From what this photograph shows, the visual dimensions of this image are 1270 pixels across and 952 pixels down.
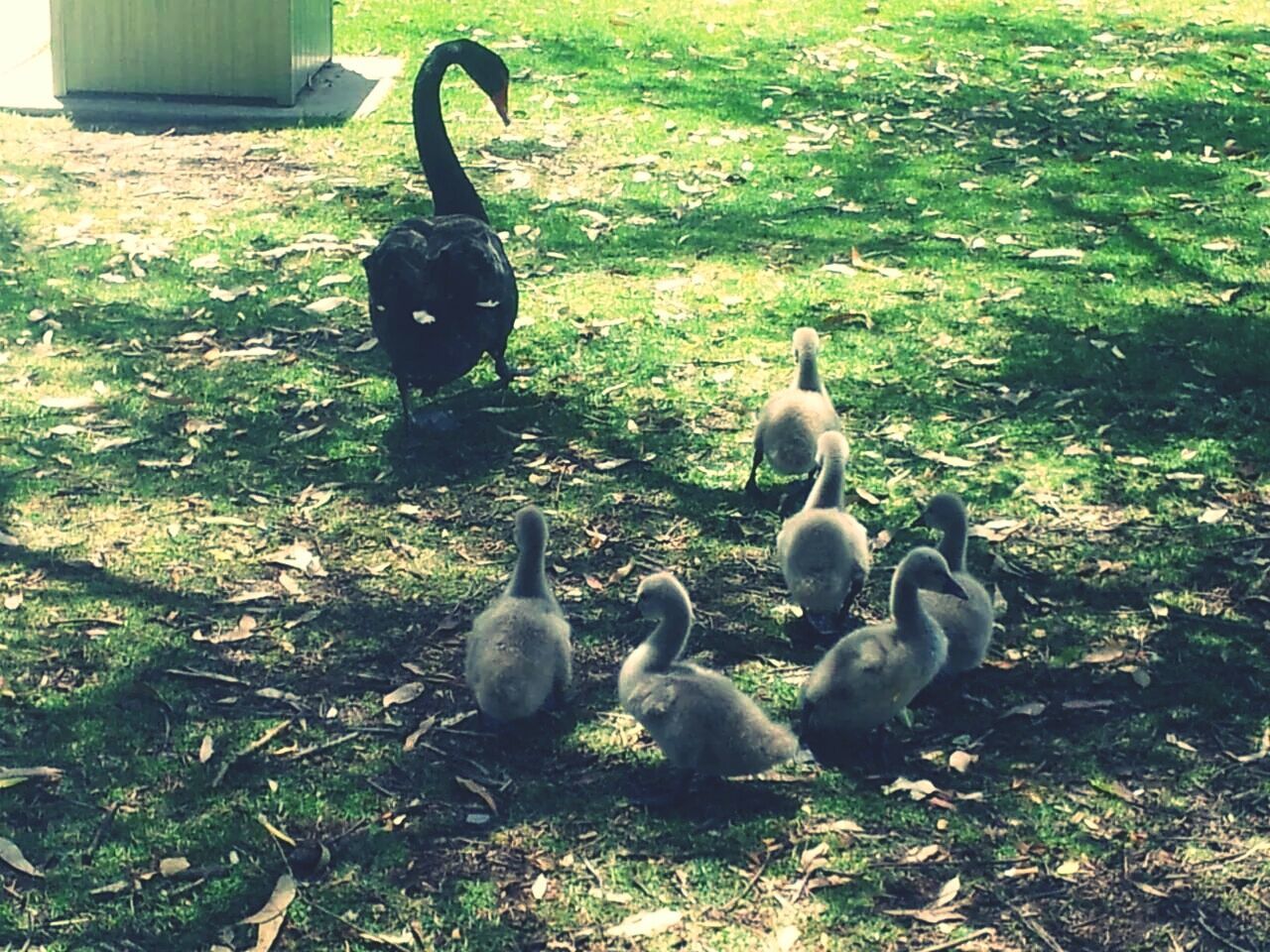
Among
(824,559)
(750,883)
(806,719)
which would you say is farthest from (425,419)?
(750,883)

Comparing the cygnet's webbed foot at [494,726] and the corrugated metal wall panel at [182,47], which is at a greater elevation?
the corrugated metal wall panel at [182,47]

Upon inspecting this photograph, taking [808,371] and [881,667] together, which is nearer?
[881,667]

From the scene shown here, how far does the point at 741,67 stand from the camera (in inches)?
476

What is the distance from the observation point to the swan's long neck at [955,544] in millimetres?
5477

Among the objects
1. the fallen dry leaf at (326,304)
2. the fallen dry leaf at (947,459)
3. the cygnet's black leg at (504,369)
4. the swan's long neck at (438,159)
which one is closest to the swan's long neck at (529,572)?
the cygnet's black leg at (504,369)

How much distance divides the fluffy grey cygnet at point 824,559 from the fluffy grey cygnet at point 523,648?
77 centimetres

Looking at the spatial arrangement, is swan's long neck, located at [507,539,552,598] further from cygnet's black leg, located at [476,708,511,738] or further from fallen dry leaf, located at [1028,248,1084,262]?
fallen dry leaf, located at [1028,248,1084,262]

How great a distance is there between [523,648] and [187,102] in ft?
23.2

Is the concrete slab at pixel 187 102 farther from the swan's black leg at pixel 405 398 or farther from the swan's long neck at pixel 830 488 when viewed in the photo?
the swan's long neck at pixel 830 488

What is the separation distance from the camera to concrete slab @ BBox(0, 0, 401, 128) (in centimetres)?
1073

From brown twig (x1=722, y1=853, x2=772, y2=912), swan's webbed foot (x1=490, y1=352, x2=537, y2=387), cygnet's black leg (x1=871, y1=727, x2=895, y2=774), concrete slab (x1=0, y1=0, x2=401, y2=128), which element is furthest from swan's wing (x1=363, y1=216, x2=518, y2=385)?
concrete slab (x1=0, y1=0, x2=401, y2=128)

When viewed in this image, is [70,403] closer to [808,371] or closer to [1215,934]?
[808,371]

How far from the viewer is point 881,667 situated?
191 inches

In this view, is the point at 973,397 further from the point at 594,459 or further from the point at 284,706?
the point at 284,706
